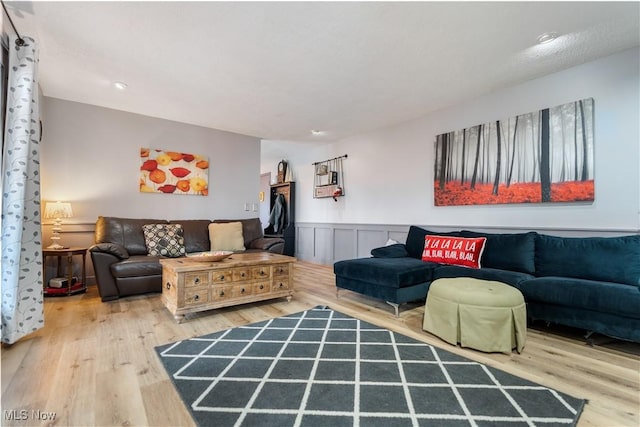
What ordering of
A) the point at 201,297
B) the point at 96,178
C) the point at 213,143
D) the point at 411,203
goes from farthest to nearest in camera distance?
1. the point at 213,143
2. the point at 411,203
3. the point at 96,178
4. the point at 201,297

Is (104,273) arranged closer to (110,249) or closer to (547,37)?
(110,249)

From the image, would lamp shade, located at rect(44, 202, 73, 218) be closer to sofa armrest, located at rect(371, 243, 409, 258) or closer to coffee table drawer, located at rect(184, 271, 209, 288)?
coffee table drawer, located at rect(184, 271, 209, 288)

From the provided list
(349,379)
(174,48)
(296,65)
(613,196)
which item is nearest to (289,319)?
(349,379)

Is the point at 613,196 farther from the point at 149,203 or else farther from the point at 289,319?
the point at 149,203

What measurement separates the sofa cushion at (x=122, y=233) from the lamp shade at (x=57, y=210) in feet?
1.13

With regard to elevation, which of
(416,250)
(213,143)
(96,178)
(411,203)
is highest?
(213,143)

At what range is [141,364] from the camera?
72.6 inches

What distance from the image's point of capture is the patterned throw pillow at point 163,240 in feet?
12.1

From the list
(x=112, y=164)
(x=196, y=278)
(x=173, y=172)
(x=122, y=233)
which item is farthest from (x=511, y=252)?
(x=112, y=164)

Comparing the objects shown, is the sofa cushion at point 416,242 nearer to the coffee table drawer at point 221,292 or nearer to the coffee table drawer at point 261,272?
the coffee table drawer at point 261,272

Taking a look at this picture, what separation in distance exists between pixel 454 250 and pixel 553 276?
2.81ft

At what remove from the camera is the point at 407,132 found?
436 centimetres

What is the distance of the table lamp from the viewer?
10.8 feet

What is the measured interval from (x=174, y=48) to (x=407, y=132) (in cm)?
317
